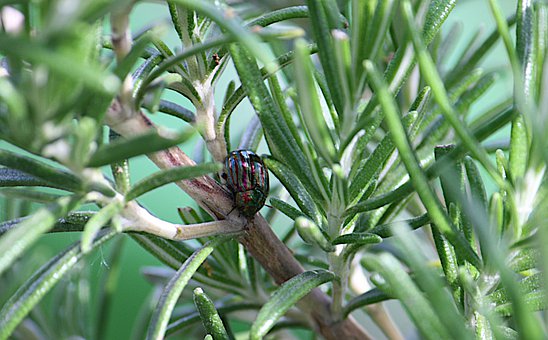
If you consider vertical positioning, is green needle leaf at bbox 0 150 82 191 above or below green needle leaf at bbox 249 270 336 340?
above

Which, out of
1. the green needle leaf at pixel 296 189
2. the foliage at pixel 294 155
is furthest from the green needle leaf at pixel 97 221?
the green needle leaf at pixel 296 189

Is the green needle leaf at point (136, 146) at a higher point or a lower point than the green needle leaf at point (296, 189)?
lower

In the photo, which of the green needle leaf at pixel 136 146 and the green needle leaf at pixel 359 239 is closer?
the green needle leaf at pixel 136 146

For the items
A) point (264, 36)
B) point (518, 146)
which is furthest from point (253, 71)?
point (518, 146)

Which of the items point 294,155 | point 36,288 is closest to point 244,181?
point 294,155

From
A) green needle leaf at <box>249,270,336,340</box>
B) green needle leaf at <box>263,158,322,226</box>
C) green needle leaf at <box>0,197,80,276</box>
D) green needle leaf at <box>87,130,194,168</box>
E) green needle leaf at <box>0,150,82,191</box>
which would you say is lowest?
green needle leaf at <box>249,270,336,340</box>

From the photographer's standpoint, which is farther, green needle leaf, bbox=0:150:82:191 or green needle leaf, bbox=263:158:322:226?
green needle leaf, bbox=263:158:322:226

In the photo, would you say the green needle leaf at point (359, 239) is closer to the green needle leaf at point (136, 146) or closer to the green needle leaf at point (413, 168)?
the green needle leaf at point (413, 168)

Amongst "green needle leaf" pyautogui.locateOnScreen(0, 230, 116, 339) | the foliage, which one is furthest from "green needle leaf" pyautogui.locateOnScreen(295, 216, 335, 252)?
"green needle leaf" pyautogui.locateOnScreen(0, 230, 116, 339)

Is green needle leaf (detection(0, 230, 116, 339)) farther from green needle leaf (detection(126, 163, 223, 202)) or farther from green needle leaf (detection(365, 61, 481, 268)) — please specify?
green needle leaf (detection(365, 61, 481, 268))
